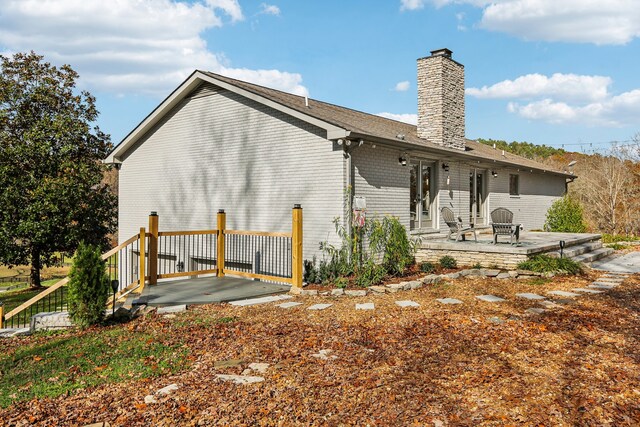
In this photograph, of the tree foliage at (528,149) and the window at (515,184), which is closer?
the window at (515,184)

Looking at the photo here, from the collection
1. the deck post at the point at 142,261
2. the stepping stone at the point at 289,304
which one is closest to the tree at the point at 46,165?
the deck post at the point at 142,261

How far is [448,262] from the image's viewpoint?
10.7 m

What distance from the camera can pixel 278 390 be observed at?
13.1 ft

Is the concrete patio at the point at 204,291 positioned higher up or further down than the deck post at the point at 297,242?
further down

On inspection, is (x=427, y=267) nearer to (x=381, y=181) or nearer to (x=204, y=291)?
(x=381, y=181)

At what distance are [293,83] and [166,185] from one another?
101 ft

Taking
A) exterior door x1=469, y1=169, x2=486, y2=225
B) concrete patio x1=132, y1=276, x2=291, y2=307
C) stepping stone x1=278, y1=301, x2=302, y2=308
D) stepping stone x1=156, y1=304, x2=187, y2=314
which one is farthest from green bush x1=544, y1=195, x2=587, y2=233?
stepping stone x1=156, y1=304, x2=187, y2=314

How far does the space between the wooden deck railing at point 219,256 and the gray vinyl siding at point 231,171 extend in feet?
1.62

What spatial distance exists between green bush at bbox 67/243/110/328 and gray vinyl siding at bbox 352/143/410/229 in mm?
5632

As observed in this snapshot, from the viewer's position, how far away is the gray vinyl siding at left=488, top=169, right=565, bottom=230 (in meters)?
16.6

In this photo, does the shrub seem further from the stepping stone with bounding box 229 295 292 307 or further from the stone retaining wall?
the stepping stone with bounding box 229 295 292 307

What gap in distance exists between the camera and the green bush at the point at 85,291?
6.75 meters

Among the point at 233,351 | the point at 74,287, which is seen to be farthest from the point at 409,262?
the point at 74,287

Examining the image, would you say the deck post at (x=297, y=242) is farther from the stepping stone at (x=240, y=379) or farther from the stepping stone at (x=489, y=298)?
the stepping stone at (x=240, y=379)
